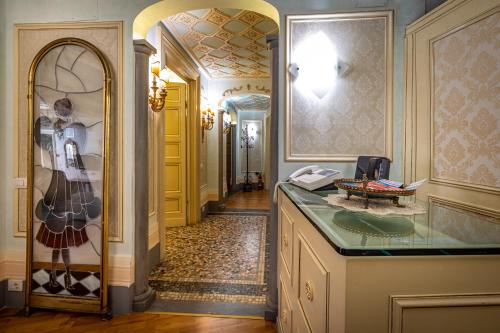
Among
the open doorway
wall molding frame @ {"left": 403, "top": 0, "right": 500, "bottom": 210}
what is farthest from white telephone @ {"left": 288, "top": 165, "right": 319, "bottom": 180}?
the open doorway

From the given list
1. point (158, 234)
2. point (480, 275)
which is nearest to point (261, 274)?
point (158, 234)

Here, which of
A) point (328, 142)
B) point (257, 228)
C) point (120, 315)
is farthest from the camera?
point (257, 228)

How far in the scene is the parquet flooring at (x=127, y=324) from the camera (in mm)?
2135

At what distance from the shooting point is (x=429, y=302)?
738 millimetres

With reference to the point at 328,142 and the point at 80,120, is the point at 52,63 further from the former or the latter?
the point at 328,142

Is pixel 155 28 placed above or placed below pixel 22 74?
above

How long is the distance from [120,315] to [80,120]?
162 cm

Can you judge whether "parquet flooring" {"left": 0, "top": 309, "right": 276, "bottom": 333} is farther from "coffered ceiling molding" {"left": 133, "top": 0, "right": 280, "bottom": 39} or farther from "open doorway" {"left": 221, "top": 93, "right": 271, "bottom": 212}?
"open doorway" {"left": 221, "top": 93, "right": 271, "bottom": 212}

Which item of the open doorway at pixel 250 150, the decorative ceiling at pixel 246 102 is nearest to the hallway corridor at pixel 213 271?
the decorative ceiling at pixel 246 102

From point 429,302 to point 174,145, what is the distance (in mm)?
4539

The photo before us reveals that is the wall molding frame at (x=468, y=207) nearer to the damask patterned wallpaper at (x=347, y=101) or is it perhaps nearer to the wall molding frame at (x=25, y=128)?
the damask patterned wallpaper at (x=347, y=101)

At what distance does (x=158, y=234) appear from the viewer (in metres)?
3.33

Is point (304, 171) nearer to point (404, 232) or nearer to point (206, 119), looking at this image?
point (404, 232)

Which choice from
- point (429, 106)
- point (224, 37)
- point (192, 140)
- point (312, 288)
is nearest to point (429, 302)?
point (312, 288)
